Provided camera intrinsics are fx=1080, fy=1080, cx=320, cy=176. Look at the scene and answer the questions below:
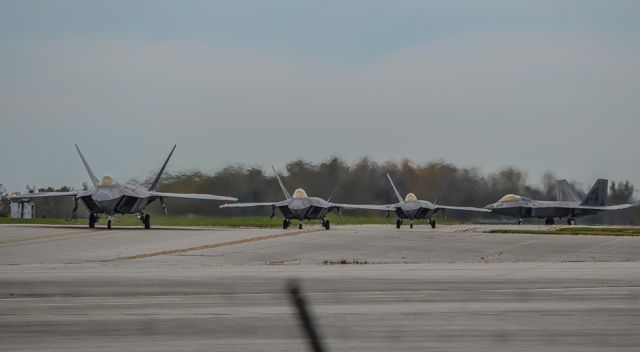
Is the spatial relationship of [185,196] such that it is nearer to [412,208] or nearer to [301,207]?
[301,207]

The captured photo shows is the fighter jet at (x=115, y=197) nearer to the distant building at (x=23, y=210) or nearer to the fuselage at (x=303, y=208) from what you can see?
the fuselage at (x=303, y=208)

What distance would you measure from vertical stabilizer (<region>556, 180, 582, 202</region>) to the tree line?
1.16 m

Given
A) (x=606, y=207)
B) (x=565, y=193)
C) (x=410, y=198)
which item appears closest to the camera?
(x=410, y=198)

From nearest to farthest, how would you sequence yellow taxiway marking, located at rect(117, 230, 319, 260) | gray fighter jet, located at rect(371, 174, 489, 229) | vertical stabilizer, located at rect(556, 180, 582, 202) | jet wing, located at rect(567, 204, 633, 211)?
1. yellow taxiway marking, located at rect(117, 230, 319, 260)
2. gray fighter jet, located at rect(371, 174, 489, 229)
3. jet wing, located at rect(567, 204, 633, 211)
4. vertical stabilizer, located at rect(556, 180, 582, 202)

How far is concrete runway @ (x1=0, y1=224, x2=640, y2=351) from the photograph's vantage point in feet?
39.3

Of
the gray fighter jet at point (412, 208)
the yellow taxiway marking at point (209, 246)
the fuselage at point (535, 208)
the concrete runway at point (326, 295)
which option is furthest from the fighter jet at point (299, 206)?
the concrete runway at point (326, 295)

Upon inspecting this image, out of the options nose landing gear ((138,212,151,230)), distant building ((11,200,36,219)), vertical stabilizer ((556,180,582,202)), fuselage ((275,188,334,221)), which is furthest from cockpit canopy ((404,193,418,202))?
distant building ((11,200,36,219))

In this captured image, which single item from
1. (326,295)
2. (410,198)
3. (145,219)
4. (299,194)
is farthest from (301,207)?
(326,295)

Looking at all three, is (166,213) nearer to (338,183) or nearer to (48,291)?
(338,183)

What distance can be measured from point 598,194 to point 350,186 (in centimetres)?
2773

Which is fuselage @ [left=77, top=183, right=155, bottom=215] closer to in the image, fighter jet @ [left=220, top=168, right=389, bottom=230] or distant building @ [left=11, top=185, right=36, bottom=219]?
fighter jet @ [left=220, top=168, right=389, bottom=230]

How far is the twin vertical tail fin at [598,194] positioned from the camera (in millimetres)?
85750

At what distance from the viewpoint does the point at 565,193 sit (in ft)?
285

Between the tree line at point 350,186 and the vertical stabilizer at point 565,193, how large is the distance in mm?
1164
